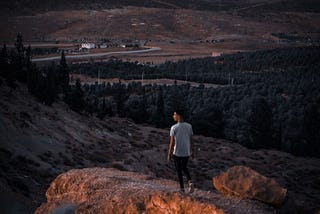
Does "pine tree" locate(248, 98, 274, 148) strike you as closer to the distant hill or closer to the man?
the man

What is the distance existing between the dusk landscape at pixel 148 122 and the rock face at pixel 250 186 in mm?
20

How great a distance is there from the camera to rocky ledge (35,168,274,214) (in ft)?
25.2

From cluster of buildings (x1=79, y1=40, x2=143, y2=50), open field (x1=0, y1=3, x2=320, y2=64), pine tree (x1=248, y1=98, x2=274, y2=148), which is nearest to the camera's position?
pine tree (x1=248, y1=98, x2=274, y2=148)

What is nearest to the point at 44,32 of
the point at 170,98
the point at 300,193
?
the point at 170,98

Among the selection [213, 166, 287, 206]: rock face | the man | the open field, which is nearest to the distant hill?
the open field

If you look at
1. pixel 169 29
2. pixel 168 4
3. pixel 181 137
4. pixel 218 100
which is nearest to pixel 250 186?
pixel 181 137

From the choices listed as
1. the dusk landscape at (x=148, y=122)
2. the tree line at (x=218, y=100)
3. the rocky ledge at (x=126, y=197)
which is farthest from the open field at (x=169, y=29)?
the rocky ledge at (x=126, y=197)

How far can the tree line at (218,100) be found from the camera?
120 ft

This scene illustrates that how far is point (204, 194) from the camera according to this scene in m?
8.23

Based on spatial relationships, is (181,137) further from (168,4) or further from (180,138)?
(168,4)

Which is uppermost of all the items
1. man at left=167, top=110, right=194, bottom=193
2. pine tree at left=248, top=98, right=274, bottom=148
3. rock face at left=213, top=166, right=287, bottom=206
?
man at left=167, top=110, right=194, bottom=193

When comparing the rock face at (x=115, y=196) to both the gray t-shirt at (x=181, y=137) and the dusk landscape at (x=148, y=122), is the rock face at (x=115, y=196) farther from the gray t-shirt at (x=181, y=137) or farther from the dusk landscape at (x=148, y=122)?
the gray t-shirt at (x=181, y=137)

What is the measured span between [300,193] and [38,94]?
19444 millimetres

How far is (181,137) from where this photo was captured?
26.1 feet
